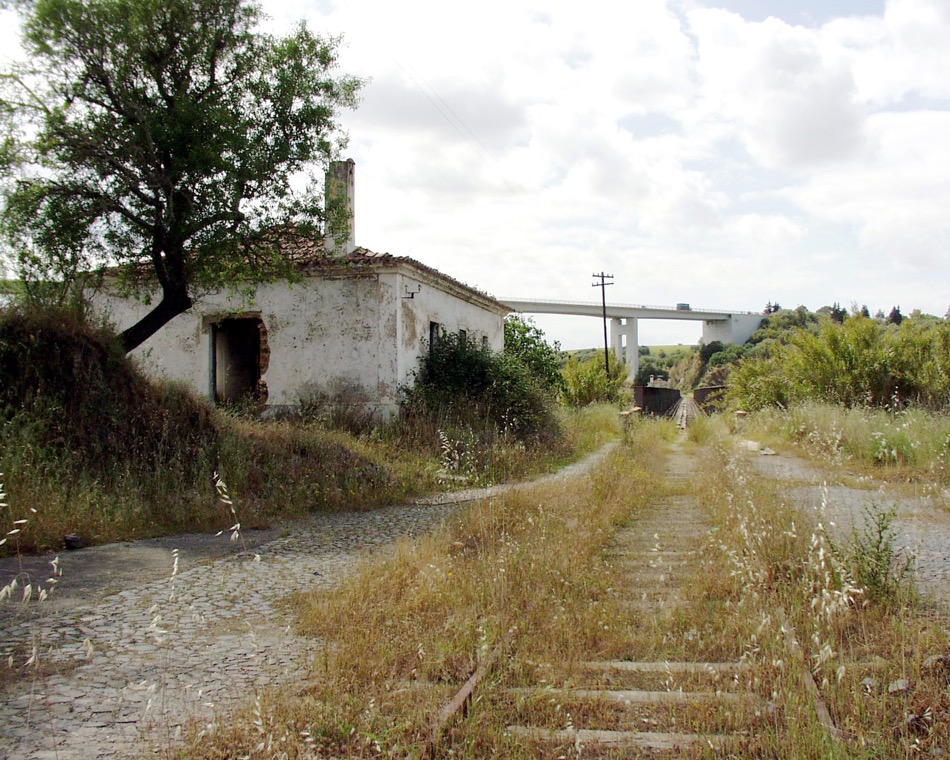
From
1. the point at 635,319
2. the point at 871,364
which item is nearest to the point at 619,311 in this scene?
the point at 635,319

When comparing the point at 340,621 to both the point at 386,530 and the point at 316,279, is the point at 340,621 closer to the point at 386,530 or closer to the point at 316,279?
the point at 386,530

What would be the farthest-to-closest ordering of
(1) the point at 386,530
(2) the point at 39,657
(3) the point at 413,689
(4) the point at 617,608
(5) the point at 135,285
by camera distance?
1. (5) the point at 135,285
2. (1) the point at 386,530
3. (4) the point at 617,608
4. (2) the point at 39,657
5. (3) the point at 413,689

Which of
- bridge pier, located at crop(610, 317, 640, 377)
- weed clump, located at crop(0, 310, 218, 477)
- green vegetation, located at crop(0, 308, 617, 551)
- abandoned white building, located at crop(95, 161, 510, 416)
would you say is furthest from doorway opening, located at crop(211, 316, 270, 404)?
bridge pier, located at crop(610, 317, 640, 377)

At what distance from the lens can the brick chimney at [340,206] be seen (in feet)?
42.9

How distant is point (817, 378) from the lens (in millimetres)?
18094

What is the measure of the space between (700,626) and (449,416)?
10629 mm

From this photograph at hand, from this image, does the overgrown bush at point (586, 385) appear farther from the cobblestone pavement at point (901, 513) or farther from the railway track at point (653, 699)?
the railway track at point (653, 699)

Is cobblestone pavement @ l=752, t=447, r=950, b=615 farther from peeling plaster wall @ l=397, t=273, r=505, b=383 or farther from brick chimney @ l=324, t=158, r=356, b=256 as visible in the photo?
brick chimney @ l=324, t=158, r=356, b=256

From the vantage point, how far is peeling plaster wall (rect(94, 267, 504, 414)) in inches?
608

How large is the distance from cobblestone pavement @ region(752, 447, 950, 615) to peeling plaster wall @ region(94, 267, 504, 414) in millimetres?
7780

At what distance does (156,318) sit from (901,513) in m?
11.4

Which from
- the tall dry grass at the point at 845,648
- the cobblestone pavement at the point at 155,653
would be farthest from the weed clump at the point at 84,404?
the tall dry grass at the point at 845,648

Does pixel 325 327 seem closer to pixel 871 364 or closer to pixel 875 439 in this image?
pixel 875 439

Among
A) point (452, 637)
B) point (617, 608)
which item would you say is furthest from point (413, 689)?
point (617, 608)
